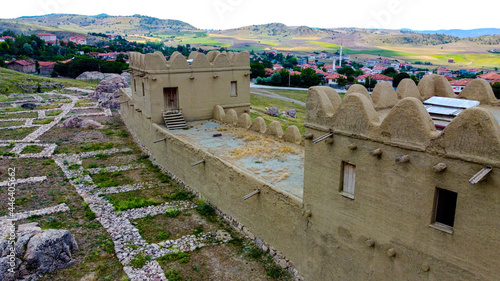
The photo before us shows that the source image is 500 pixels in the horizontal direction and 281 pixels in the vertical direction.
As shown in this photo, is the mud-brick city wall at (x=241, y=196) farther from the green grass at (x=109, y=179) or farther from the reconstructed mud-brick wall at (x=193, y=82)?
the green grass at (x=109, y=179)

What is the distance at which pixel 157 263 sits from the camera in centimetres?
1466

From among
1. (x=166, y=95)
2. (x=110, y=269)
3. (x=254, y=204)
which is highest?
(x=166, y=95)

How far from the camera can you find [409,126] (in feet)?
30.8

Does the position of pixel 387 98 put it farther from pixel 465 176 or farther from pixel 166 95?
pixel 166 95

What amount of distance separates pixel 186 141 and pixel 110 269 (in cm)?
870

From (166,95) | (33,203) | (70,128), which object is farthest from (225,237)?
(70,128)

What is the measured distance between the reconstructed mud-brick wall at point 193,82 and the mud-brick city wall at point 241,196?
2198 millimetres

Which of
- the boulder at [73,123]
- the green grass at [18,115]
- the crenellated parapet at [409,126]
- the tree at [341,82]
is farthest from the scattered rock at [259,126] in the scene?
the tree at [341,82]

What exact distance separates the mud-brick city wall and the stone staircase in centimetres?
62

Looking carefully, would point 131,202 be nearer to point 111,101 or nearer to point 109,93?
point 111,101

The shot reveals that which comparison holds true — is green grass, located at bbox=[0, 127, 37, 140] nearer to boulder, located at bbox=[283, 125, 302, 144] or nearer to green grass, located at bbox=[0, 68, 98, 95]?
boulder, located at bbox=[283, 125, 302, 144]

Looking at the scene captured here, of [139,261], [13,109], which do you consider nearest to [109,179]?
[139,261]

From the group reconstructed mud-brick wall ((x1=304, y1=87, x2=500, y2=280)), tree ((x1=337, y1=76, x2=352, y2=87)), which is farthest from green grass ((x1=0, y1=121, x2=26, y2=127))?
tree ((x1=337, y1=76, x2=352, y2=87))

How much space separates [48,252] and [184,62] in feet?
49.0
